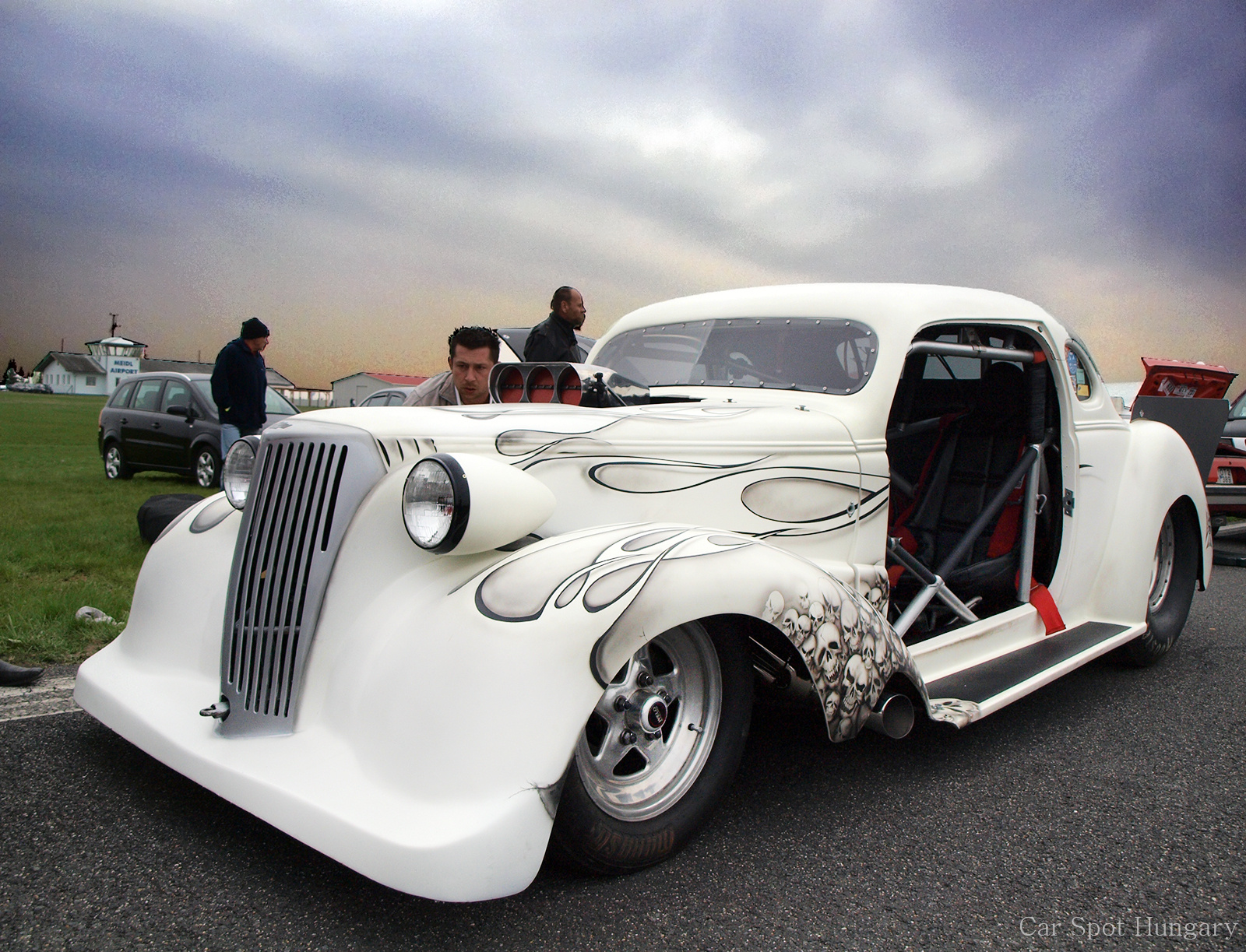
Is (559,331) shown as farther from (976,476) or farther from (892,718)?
(892,718)

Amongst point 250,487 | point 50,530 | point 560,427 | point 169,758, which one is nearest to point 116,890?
point 169,758

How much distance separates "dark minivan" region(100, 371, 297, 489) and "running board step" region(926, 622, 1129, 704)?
396 inches

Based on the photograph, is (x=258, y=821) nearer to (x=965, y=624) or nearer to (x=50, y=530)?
(x=965, y=624)

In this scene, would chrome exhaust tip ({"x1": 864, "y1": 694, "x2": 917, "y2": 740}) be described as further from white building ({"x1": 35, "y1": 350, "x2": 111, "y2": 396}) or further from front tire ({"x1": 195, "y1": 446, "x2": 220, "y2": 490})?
white building ({"x1": 35, "y1": 350, "x2": 111, "y2": 396})

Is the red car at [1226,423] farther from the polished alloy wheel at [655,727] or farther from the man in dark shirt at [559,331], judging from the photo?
the polished alloy wheel at [655,727]

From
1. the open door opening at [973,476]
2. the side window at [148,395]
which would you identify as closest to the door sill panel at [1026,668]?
the open door opening at [973,476]

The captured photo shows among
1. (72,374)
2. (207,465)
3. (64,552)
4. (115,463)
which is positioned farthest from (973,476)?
(72,374)

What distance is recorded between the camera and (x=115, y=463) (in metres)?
12.2

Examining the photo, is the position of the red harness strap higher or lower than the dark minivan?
higher

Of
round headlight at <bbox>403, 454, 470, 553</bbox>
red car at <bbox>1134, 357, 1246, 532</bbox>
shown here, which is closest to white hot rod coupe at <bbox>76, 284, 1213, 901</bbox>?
round headlight at <bbox>403, 454, 470, 553</bbox>

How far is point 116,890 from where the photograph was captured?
198cm

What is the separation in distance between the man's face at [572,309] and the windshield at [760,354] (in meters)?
2.07

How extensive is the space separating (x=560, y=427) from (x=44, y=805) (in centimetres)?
176

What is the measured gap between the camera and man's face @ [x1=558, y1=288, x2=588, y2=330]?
230 inches
